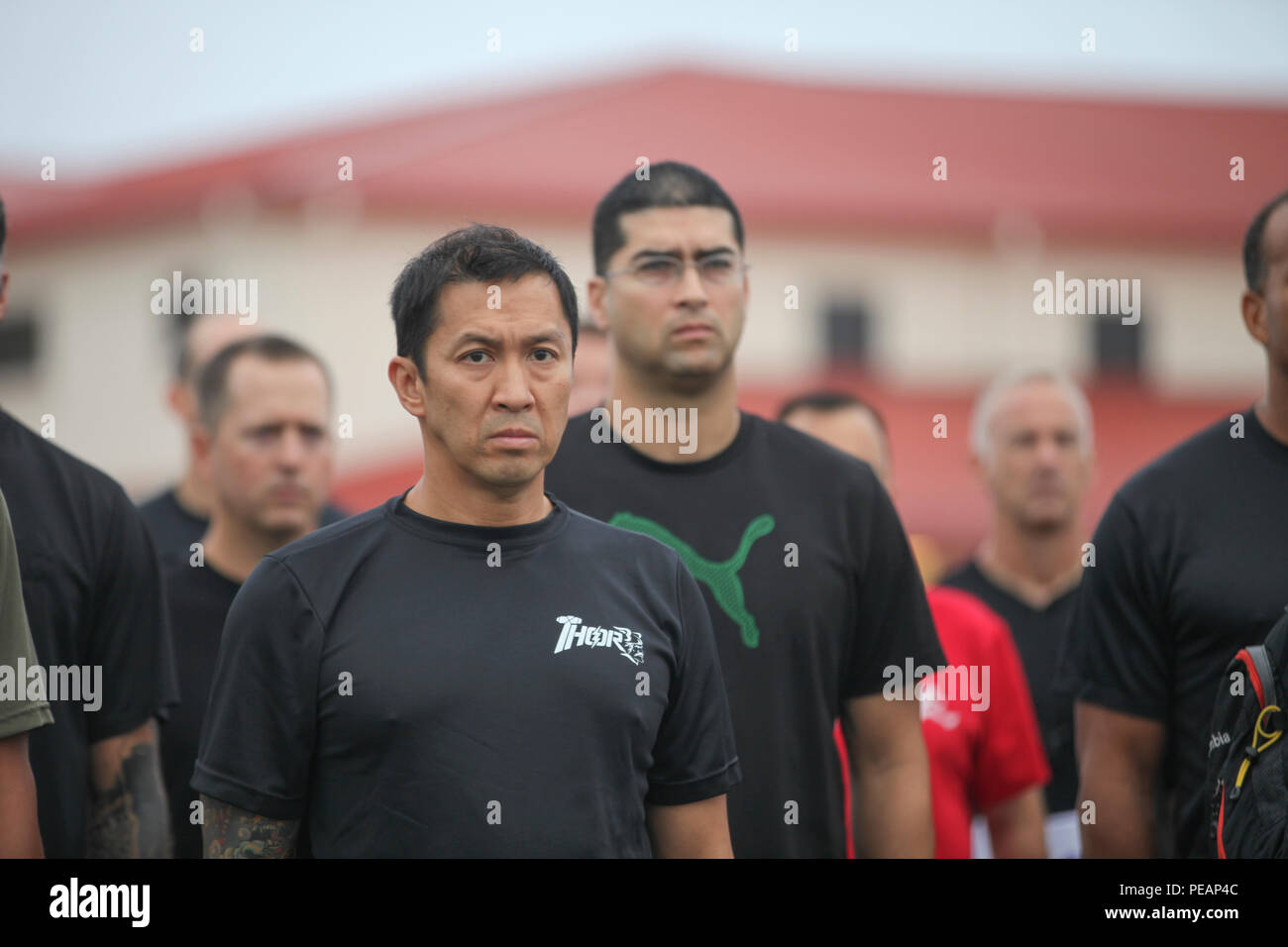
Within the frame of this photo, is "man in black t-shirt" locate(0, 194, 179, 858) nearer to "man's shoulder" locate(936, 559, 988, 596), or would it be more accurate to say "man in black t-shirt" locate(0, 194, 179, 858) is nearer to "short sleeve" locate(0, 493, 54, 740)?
"short sleeve" locate(0, 493, 54, 740)

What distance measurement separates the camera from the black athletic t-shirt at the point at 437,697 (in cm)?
290

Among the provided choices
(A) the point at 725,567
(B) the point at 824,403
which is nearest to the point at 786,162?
(B) the point at 824,403

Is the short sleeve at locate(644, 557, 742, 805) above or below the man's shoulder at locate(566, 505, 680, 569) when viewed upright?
below

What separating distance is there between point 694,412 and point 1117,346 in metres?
25.4

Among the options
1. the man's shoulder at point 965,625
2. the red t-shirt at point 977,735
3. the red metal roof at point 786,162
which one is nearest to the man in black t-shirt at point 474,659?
the red t-shirt at point 977,735

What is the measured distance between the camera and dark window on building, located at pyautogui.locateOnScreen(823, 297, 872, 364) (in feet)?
87.4

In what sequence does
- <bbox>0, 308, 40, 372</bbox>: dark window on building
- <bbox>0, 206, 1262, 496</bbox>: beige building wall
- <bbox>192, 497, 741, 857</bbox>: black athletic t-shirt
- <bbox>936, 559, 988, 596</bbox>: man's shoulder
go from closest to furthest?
<bbox>192, 497, 741, 857</bbox>: black athletic t-shirt < <bbox>936, 559, 988, 596</bbox>: man's shoulder < <bbox>0, 206, 1262, 496</bbox>: beige building wall < <bbox>0, 308, 40, 372</bbox>: dark window on building

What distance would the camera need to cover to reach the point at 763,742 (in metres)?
3.80

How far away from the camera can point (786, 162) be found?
25594mm

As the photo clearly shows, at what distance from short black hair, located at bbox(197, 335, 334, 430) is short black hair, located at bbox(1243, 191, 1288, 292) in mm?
2895

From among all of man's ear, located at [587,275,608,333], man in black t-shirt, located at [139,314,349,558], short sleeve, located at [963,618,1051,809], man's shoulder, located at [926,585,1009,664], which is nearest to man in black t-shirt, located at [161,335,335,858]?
man in black t-shirt, located at [139,314,349,558]

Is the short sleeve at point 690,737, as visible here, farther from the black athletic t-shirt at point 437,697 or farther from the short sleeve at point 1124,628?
the short sleeve at point 1124,628

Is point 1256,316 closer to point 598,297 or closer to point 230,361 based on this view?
point 598,297

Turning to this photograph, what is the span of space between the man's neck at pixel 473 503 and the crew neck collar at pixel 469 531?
0.01 m
